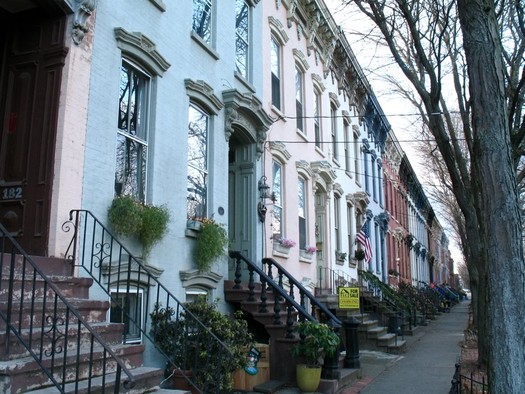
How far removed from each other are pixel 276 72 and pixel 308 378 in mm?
7789

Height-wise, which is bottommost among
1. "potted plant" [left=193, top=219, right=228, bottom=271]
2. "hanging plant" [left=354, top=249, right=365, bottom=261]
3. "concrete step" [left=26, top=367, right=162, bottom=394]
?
"concrete step" [left=26, top=367, right=162, bottom=394]

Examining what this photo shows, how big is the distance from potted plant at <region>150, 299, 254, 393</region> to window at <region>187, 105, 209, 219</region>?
207cm

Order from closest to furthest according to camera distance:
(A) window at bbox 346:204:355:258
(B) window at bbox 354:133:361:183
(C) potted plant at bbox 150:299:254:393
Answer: (C) potted plant at bbox 150:299:254:393 < (A) window at bbox 346:204:355:258 < (B) window at bbox 354:133:361:183

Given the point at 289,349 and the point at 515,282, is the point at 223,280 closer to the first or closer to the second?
the point at 289,349

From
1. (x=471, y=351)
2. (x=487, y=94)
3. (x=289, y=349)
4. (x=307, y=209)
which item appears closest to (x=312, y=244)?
(x=307, y=209)

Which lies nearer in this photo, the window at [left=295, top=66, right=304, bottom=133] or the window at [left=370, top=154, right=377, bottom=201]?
the window at [left=295, top=66, right=304, bottom=133]

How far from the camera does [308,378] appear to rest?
8.03 metres

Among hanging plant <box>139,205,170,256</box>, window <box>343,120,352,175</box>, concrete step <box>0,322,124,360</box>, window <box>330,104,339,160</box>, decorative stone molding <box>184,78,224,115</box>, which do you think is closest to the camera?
concrete step <box>0,322,124,360</box>

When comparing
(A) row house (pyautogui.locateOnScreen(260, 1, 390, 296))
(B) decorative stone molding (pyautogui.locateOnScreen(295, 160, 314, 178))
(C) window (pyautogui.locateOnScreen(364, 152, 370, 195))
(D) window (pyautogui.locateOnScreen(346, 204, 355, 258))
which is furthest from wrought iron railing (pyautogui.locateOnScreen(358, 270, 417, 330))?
(B) decorative stone molding (pyautogui.locateOnScreen(295, 160, 314, 178))

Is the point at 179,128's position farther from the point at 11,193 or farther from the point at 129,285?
the point at 11,193

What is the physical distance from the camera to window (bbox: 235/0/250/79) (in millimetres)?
11148

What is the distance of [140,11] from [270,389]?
5863 mm

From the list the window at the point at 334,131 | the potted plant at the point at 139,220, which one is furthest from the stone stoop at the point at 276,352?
the window at the point at 334,131

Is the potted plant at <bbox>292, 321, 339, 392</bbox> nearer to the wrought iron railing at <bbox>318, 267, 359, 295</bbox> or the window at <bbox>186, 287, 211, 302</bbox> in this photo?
the window at <bbox>186, 287, 211, 302</bbox>
